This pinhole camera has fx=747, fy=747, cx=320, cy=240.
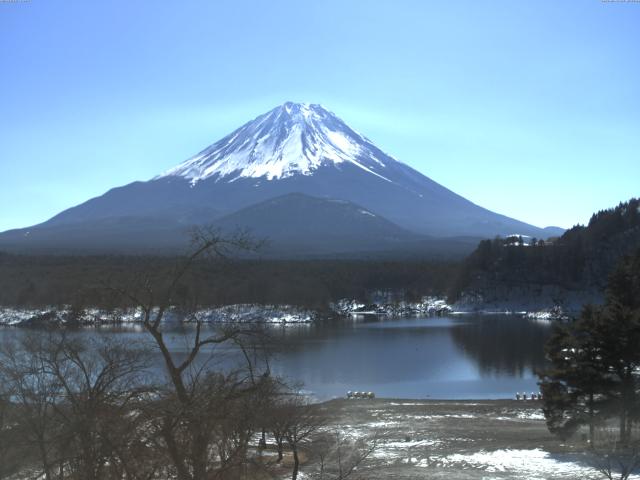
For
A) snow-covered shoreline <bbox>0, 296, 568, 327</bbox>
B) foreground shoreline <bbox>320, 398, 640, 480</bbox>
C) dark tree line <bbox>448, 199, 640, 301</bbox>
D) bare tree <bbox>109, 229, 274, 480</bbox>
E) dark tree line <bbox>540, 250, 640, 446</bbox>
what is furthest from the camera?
dark tree line <bbox>448, 199, 640, 301</bbox>

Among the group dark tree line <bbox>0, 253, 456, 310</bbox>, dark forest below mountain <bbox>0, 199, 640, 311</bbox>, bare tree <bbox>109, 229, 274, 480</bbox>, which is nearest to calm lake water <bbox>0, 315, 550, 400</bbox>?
dark tree line <bbox>0, 253, 456, 310</bbox>

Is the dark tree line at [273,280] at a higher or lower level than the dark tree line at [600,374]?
higher

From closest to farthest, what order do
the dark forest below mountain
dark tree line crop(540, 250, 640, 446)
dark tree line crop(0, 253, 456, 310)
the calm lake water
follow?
dark tree line crop(540, 250, 640, 446) < the calm lake water < dark tree line crop(0, 253, 456, 310) < the dark forest below mountain

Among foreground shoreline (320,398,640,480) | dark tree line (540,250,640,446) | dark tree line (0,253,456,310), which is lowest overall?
foreground shoreline (320,398,640,480)

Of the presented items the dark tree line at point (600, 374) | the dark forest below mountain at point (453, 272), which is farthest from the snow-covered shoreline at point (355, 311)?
the dark tree line at point (600, 374)

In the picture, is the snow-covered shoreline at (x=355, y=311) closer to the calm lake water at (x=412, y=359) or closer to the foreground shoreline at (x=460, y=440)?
the calm lake water at (x=412, y=359)

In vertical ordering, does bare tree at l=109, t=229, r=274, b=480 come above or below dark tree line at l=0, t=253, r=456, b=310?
below

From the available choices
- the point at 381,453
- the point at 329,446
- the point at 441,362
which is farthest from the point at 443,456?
the point at 441,362

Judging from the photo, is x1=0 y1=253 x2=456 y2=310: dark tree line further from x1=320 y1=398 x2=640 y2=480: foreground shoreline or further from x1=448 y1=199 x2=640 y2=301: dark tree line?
x1=320 y1=398 x2=640 y2=480: foreground shoreline

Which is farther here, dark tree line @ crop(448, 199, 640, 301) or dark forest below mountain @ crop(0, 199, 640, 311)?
dark tree line @ crop(448, 199, 640, 301)
